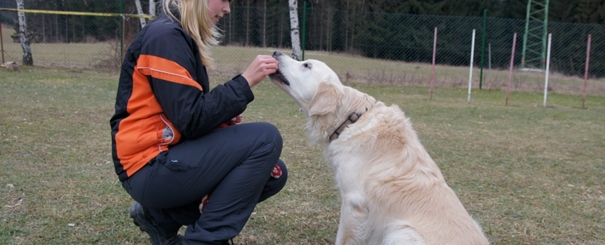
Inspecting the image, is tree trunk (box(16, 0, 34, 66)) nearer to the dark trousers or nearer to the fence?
the fence

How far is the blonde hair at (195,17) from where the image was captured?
2344mm

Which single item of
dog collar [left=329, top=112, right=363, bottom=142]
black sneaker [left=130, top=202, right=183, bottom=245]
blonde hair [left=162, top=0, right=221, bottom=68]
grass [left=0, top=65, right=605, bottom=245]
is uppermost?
blonde hair [left=162, top=0, right=221, bottom=68]

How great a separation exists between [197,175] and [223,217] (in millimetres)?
252

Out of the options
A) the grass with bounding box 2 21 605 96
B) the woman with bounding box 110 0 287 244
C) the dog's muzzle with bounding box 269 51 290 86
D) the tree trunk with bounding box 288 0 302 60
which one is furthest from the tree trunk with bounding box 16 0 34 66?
the woman with bounding box 110 0 287 244

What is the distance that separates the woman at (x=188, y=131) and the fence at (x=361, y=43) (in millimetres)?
12111

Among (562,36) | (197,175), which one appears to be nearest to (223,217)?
(197,175)

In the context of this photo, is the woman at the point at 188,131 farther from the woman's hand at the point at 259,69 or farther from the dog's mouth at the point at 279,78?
the dog's mouth at the point at 279,78

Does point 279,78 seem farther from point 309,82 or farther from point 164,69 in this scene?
point 164,69

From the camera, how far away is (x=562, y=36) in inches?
723

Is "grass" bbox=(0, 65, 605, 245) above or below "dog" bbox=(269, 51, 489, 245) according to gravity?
below

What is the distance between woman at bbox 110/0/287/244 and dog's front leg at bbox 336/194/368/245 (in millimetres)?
458

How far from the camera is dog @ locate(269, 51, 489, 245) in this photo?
2375 mm

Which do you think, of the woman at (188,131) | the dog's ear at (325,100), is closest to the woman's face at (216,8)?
the woman at (188,131)

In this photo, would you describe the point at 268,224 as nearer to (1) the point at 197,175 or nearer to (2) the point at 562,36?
(1) the point at 197,175
